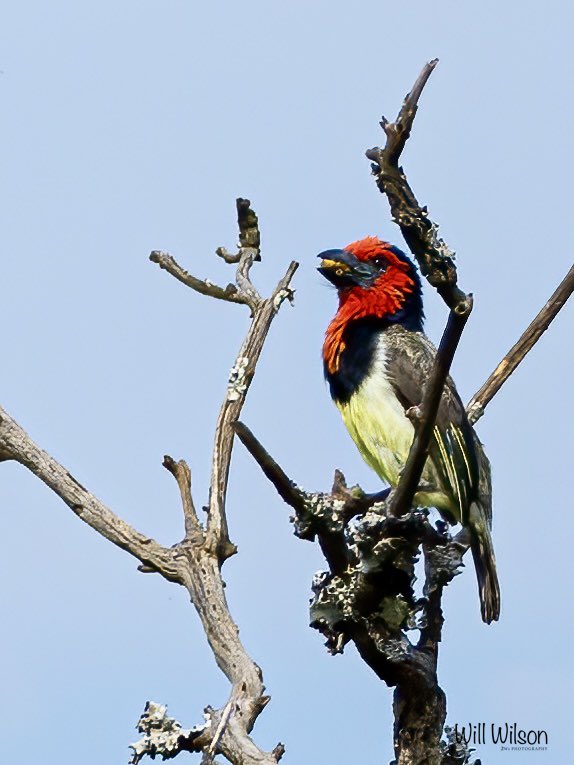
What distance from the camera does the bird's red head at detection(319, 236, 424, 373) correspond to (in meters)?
6.66

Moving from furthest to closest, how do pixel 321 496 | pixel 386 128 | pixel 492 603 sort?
pixel 492 603 → pixel 321 496 → pixel 386 128

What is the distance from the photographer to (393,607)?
14.3 feet

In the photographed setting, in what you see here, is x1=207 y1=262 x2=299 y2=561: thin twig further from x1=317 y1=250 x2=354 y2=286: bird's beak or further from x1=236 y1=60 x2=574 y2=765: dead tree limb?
x1=317 y1=250 x2=354 y2=286: bird's beak

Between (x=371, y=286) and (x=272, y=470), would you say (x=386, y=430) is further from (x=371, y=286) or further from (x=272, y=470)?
(x=272, y=470)

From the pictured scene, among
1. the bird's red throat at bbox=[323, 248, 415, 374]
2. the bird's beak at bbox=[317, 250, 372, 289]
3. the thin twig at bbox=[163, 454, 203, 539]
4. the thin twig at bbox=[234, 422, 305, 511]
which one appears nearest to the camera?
the thin twig at bbox=[234, 422, 305, 511]

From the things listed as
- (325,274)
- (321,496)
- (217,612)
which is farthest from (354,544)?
(325,274)

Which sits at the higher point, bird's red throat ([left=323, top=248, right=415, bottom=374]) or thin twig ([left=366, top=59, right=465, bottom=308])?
bird's red throat ([left=323, top=248, right=415, bottom=374])

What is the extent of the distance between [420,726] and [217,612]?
0.83 metres

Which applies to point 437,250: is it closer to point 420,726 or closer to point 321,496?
point 321,496

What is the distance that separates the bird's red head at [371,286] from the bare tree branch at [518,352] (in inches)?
24.6

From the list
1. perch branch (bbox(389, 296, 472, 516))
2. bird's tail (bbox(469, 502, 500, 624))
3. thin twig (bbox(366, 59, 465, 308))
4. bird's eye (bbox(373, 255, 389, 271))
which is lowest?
perch branch (bbox(389, 296, 472, 516))

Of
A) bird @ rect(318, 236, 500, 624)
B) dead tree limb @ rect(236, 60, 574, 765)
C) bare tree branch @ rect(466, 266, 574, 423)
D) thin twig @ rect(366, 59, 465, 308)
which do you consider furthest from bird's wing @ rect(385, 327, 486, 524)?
thin twig @ rect(366, 59, 465, 308)

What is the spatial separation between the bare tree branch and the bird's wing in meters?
0.18

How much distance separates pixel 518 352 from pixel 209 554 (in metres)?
2.32
